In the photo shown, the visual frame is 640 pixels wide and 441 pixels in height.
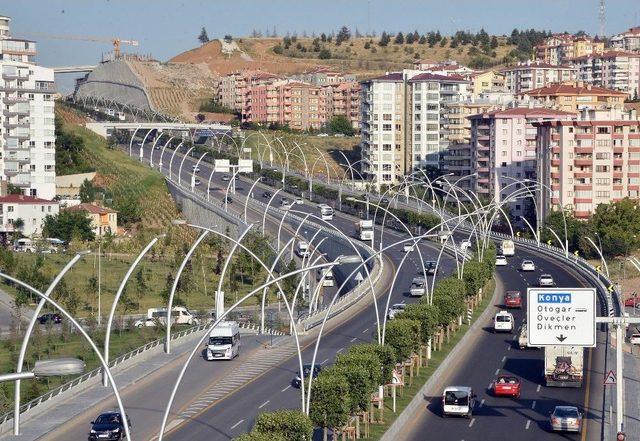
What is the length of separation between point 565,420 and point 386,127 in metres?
137

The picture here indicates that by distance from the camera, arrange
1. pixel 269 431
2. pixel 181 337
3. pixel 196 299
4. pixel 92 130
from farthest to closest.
Answer: pixel 92 130 → pixel 196 299 → pixel 181 337 → pixel 269 431

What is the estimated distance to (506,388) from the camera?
51156 millimetres

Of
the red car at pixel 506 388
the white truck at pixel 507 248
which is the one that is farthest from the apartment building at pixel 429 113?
the red car at pixel 506 388

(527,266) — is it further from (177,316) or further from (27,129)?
(27,129)

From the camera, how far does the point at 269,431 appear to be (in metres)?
35.9

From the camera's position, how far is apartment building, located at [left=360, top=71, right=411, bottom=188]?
178 m

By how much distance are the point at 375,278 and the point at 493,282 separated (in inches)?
302

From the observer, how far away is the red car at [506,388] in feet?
168

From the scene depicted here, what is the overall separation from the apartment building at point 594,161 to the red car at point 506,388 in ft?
248

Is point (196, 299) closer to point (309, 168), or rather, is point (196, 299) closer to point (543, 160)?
point (543, 160)

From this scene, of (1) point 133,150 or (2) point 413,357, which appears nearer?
(2) point 413,357

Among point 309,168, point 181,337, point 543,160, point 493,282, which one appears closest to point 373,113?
point 309,168

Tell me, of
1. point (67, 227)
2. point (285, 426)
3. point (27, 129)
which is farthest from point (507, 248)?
point (285, 426)

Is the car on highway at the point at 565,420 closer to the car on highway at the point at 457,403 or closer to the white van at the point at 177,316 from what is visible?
the car on highway at the point at 457,403
